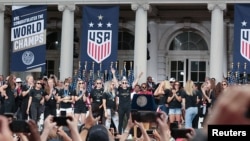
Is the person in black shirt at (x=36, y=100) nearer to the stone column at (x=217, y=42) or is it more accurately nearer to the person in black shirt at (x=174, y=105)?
the person in black shirt at (x=174, y=105)

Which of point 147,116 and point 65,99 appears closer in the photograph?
point 147,116

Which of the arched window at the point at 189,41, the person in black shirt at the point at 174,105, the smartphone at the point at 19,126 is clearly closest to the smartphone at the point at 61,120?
the smartphone at the point at 19,126

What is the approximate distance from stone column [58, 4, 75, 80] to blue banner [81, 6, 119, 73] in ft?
5.68

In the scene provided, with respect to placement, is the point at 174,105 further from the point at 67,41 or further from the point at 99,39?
the point at 67,41

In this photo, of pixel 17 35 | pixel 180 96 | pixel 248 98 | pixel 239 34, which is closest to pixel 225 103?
pixel 248 98

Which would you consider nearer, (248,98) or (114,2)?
(248,98)

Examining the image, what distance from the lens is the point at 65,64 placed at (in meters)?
27.6

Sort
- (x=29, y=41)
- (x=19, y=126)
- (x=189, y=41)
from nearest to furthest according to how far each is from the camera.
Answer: (x=19, y=126)
(x=29, y=41)
(x=189, y=41)

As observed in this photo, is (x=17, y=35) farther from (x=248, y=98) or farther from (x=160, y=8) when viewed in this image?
(x=248, y=98)

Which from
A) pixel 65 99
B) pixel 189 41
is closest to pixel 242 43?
pixel 189 41

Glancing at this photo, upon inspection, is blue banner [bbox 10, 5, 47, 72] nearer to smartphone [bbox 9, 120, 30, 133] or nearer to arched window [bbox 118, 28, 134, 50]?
arched window [bbox 118, 28, 134, 50]

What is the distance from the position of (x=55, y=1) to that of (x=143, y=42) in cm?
468

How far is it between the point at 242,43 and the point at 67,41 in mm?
8153

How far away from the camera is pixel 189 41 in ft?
104
